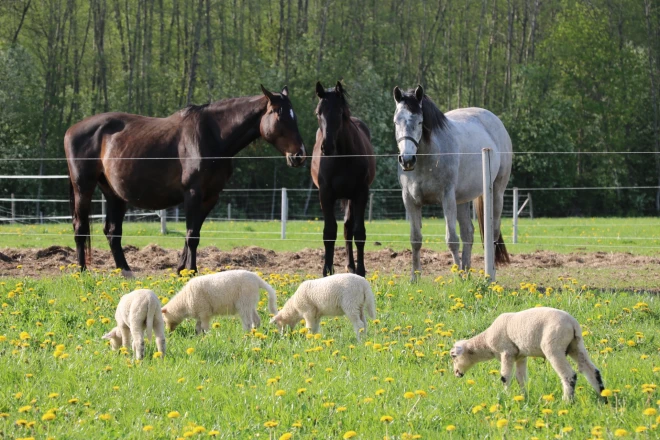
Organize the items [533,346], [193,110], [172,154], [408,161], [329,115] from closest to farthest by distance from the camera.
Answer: [533,346], [408,161], [329,115], [172,154], [193,110]

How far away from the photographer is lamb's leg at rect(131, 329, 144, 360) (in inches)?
230

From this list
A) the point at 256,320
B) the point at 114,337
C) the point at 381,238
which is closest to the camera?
the point at 114,337

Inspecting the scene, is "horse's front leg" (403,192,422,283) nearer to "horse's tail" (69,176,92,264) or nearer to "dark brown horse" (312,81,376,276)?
"dark brown horse" (312,81,376,276)

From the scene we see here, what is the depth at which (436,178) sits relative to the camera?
10.2 metres

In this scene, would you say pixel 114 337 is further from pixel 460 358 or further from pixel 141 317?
pixel 460 358

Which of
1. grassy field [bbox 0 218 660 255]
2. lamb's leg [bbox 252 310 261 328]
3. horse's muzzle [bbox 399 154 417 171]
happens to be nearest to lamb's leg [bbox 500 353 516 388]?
lamb's leg [bbox 252 310 261 328]

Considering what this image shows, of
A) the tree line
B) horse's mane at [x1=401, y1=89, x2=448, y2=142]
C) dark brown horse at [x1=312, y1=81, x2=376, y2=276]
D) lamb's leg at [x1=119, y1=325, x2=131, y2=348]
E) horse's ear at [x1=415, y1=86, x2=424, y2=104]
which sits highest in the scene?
the tree line

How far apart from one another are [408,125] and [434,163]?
27.0 inches

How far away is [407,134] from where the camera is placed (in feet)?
31.7

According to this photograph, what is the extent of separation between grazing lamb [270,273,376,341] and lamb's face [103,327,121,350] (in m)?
1.36

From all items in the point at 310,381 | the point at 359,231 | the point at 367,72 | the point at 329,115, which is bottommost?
the point at 310,381

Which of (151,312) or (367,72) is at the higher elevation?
(367,72)

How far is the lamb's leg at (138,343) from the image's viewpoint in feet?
19.1

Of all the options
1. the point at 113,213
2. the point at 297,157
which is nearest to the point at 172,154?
the point at 113,213
